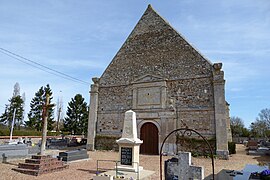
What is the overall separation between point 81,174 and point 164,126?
7.21 m

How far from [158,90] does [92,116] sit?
6173mm

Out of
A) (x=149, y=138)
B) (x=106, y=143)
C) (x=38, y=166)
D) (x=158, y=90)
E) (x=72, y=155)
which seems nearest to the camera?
(x=38, y=166)

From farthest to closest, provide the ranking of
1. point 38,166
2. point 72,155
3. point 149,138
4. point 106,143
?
1. point 106,143
2. point 149,138
3. point 72,155
4. point 38,166

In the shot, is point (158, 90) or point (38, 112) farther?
point (38, 112)

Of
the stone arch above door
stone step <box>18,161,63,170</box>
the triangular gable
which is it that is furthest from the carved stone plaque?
stone step <box>18,161,63,170</box>

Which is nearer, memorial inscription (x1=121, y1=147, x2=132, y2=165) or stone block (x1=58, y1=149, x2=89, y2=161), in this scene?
memorial inscription (x1=121, y1=147, x2=132, y2=165)

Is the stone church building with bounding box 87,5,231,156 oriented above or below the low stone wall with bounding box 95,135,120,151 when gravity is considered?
above

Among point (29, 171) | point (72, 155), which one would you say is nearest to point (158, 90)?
point (72, 155)

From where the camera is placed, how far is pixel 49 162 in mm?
8430

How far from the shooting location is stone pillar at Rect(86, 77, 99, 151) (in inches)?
627

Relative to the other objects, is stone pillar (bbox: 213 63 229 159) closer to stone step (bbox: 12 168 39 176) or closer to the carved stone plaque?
the carved stone plaque

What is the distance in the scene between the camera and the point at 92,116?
53.8ft

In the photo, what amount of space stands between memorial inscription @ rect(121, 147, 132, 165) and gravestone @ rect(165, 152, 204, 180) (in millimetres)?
2279

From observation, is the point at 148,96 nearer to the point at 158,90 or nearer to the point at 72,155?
the point at 158,90
